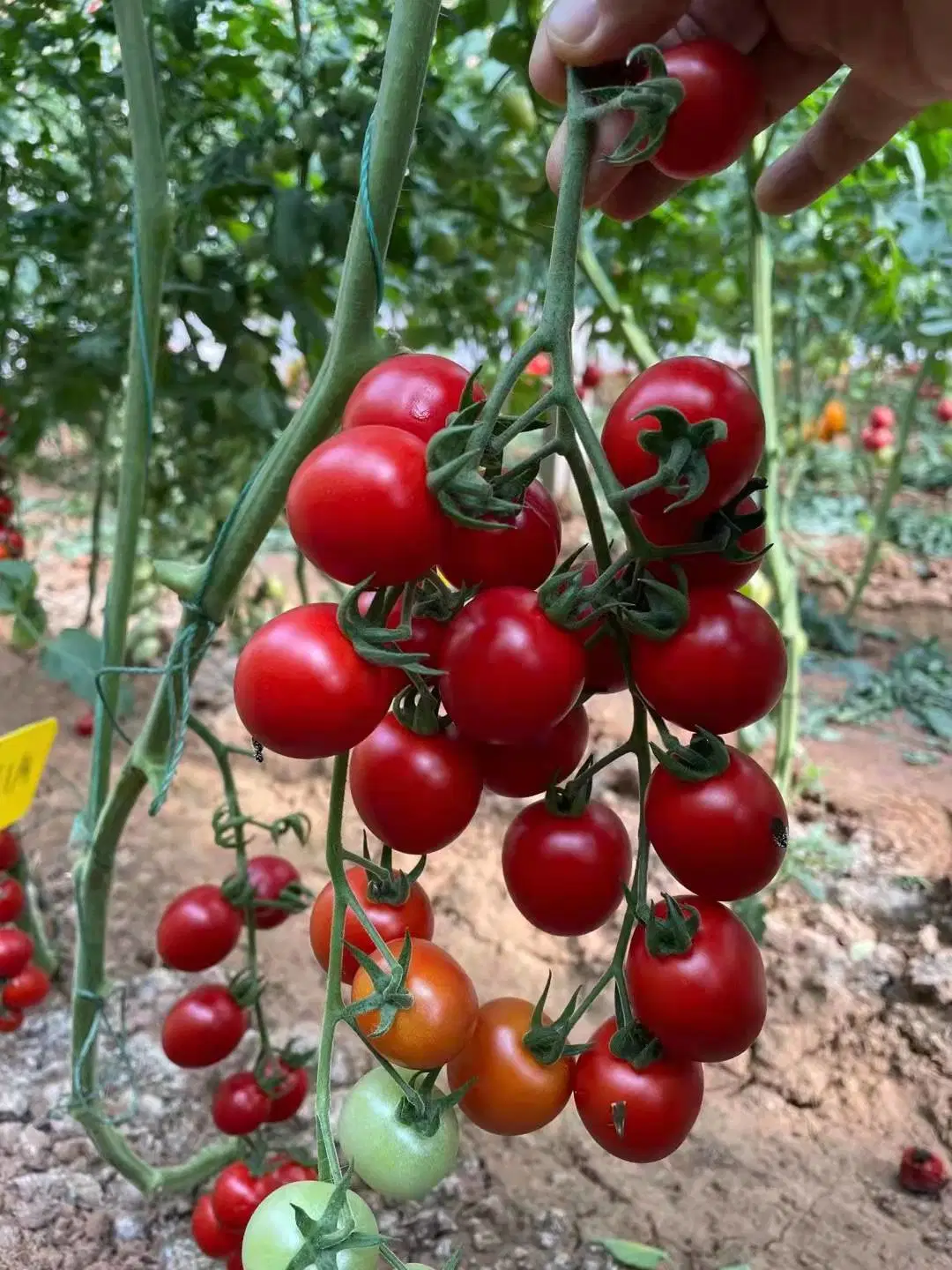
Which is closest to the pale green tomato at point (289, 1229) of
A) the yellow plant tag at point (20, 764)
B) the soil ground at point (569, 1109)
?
the yellow plant tag at point (20, 764)

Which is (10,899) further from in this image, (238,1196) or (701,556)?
(701,556)

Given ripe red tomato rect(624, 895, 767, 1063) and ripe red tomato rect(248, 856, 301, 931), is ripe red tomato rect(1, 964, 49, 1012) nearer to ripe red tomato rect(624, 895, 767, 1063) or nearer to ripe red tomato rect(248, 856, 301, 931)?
ripe red tomato rect(248, 856, 301, 931)

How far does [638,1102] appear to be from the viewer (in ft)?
1.60

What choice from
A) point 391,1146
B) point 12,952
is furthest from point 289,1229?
point 12,952

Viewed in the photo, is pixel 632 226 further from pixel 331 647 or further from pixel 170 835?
pixel 170 835

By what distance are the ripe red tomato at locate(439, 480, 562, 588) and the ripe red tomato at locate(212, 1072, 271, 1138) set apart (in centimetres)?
63

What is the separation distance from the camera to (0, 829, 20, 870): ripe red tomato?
1220mm

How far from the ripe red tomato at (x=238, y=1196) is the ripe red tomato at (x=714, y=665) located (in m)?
0.62

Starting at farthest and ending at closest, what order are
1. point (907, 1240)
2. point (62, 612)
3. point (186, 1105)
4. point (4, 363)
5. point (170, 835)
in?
point (62, 612), point (170, 835), point (4, 363), point (186, 1105), point (907, 1240)

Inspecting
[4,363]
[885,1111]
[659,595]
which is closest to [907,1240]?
[885,1111]

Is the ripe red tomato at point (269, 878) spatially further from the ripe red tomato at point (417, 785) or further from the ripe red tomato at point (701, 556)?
the ripe red tomato at point (701, 556)

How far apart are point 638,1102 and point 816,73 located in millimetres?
780

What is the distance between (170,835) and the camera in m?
1.76

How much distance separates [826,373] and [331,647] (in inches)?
132
